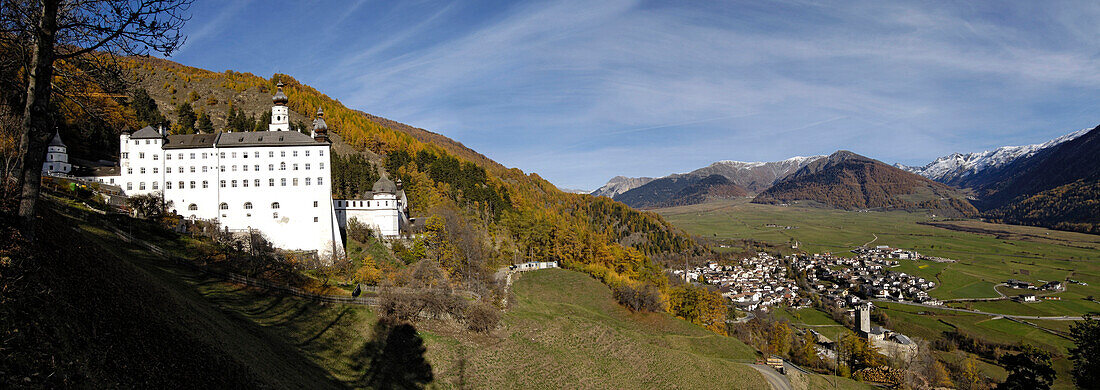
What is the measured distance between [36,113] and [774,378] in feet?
154

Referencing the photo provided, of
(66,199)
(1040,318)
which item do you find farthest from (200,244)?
(1040,318)

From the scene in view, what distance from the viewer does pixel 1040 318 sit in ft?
281

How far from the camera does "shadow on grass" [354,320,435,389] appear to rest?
2305 centimetres

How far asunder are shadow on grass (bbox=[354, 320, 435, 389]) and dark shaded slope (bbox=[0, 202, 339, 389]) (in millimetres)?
3552

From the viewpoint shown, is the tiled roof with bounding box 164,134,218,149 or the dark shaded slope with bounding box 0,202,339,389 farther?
the tiled roof with bounding box 164,134,218,149

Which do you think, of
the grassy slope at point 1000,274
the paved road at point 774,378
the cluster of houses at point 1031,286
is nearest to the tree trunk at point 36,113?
the paved road at point 774,378

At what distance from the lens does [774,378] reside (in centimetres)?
4109

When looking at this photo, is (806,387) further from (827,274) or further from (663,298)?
(827,274)

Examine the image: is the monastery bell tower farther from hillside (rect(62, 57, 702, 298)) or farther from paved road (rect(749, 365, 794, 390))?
paved road (rect(749, 365, 794, 390))

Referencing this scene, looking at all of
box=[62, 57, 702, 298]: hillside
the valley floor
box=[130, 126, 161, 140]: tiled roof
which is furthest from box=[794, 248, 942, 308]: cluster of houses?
box=[130, 126, 161, 140]: tiled roof

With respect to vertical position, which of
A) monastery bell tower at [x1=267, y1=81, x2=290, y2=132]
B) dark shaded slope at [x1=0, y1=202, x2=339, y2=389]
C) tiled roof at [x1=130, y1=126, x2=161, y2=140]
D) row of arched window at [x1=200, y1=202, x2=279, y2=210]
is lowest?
dark shaded slope at [x1=0, y1=202, x2=339, y2=389]

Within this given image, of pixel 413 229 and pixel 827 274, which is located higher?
pixel 413 229

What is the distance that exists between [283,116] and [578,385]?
162ft

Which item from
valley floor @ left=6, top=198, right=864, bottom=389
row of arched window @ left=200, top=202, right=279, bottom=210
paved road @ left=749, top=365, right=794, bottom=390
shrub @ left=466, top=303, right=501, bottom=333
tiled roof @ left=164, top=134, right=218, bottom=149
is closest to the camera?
valley floor @ left=6, top=198, right=864, bottom=389
